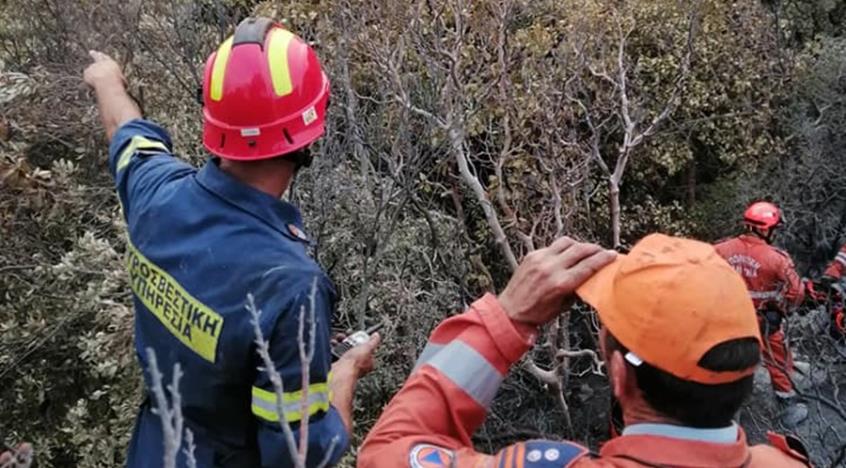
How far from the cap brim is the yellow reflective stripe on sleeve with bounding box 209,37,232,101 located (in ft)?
3.46

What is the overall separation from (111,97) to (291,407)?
1320mm

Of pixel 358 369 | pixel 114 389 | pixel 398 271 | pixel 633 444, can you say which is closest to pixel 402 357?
pixel 398 271

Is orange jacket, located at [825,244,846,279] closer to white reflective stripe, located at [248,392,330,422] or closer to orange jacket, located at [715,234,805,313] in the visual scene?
orange jacket, located at [715,234,805,313]

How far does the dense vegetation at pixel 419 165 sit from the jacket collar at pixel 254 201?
211 centimetres

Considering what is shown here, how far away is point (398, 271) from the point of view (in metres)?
5.52

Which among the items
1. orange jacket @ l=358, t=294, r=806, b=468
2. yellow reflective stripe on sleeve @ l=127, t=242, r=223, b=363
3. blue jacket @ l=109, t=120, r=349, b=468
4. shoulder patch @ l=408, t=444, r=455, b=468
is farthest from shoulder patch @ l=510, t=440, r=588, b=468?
yellow reflective stripe on sleeve @ l=127, t=242, r=223, b=363

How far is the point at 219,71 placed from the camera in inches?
88.2

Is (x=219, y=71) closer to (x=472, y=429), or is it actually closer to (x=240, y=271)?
(x=240, y=271)

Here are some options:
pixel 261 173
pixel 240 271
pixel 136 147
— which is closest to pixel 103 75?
pixel 136 147

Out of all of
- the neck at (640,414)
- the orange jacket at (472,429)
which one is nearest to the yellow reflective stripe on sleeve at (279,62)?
the orange jacket at (472,429)

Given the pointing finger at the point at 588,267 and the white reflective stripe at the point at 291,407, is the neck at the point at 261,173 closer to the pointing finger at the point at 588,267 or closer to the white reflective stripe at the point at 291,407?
the white reflective stripe at the point at 291,407

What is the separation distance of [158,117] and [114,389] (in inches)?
68.8

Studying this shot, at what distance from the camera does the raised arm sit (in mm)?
2717

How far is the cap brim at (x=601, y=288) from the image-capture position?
164 cm
